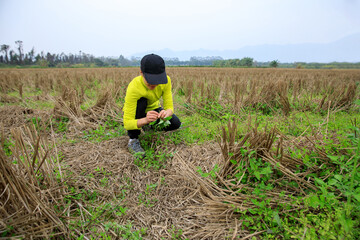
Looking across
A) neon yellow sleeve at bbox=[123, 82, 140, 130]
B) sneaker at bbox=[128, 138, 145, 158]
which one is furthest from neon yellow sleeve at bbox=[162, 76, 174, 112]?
sneaker at bbox=[128, 138, 145, 158]

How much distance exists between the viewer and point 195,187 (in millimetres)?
1786

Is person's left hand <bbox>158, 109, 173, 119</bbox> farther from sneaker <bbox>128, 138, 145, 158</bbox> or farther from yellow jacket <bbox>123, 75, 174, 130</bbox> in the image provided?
sneaker <bbox>128, 138, 145, 158</bbox>

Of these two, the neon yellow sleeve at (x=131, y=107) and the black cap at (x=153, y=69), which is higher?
the black cap at (x=153, y=69)

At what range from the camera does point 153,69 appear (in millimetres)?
1980

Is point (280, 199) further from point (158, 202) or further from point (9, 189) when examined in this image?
point (9, 189)

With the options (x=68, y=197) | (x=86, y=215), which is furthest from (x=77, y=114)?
(x=86, y=215)

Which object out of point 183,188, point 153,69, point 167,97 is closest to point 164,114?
point 167,97

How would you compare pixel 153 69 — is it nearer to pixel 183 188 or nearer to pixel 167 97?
pixel 167 97

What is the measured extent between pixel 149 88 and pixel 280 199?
175cm

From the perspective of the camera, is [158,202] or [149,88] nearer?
[158,202]

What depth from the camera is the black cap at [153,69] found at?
196 cm

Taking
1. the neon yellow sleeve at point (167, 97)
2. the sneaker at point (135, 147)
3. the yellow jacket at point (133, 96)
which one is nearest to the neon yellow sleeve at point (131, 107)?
the yellow jacket at point (133, 96)

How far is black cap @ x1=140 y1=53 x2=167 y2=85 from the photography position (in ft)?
6.44

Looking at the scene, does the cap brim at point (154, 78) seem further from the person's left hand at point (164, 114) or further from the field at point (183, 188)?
the field at point (183, 188)
